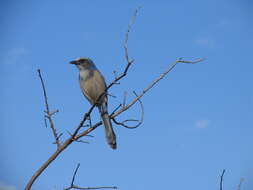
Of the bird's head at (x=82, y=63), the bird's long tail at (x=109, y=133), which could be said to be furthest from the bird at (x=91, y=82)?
the bird's long tail at (x=109, y=133)

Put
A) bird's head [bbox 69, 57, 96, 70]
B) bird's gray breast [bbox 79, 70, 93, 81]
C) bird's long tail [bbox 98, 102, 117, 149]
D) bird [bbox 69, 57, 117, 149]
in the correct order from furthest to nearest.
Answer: bird's head [bbox 69, 57, 96, 70]
bird's gray breast [bbox 79, 70, 93, 81]
bird [bbox 69, 57, 117, 149]
bird's long tail [bbox 98, 102, 117, 149]

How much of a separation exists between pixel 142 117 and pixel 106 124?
1.39 meters

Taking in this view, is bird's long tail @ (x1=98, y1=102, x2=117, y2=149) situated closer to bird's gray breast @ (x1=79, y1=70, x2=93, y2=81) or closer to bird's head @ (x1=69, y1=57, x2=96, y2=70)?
bird's gray breast @ (x1=79, y1=70, x2=93, y2=81)

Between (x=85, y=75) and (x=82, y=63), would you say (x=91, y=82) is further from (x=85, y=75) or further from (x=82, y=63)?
(x=82, y=63)

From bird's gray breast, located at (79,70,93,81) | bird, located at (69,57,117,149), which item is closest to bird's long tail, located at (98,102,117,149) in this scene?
bird, located at (69,57,117,149)

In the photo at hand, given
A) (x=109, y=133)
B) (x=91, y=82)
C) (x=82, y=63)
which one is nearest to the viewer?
(x=109, y=133)

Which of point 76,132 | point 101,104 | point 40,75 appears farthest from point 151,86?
point 101,104

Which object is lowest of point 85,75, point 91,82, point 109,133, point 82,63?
point 109,133

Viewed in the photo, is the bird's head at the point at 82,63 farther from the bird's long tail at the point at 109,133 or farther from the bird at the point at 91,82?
the bird's long tail at the point at 109,133

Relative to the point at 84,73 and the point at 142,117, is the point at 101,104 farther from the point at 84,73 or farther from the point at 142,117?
the point at 142,117

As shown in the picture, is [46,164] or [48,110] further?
[48,110]

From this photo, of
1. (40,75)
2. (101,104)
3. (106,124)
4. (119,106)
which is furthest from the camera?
(101,104)

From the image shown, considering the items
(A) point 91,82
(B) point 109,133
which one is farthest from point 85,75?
(B) point 109,133

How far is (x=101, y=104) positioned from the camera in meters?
5.58
